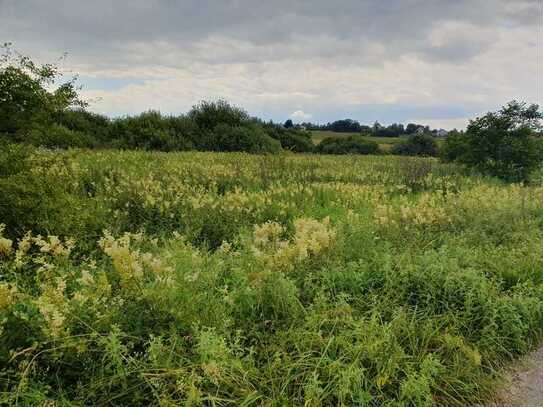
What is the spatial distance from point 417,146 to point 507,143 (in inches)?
1111

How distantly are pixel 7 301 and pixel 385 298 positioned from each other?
2911 mm

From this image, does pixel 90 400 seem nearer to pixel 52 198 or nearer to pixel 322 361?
pixel 322 361

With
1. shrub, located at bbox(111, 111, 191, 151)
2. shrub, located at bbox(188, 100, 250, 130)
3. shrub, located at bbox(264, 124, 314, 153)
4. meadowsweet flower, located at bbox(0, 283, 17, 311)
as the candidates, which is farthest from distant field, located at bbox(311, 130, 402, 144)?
meadowsweet flower, located at bbox(0, 283, 17, 311)

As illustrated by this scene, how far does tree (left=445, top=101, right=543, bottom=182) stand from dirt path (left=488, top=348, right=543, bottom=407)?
11070 millimetres

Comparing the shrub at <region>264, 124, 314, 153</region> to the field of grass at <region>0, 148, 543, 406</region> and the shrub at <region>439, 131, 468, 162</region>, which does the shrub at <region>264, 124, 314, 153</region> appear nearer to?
the shrub at <region>439, 131, 468, 162</region>

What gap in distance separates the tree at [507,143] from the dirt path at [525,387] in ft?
36.3

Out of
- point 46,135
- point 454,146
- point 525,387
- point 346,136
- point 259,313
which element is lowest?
point 525,387

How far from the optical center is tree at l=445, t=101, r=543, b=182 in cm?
1309

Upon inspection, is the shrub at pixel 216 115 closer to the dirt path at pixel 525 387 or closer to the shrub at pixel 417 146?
the shrub at pixel 417 146

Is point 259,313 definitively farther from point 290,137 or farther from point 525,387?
point 290,137

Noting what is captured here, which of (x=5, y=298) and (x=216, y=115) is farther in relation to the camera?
(x=216, y=115)

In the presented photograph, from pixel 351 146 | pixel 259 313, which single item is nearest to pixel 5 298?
pixel 259 313

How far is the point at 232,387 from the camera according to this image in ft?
8.57

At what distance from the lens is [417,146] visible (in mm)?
40500
